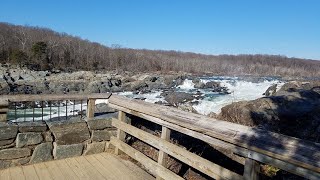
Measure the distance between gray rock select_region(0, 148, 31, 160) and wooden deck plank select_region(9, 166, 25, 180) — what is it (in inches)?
7.2

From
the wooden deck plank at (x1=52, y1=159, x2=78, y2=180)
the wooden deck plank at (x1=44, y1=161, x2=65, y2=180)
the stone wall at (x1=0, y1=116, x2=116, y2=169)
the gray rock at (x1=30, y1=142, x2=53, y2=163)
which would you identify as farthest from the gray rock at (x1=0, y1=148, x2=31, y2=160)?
the wooden deck plank at (x1=52, y1=159, x2=78, y2=180)

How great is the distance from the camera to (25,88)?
27031 mm

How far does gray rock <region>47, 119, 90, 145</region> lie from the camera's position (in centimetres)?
549

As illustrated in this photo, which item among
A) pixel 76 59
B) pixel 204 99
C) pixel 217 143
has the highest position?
pixel 217 143

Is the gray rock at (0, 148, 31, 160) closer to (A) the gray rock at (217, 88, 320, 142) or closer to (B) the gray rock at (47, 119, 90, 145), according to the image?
(B) the gray rock at (47, 119, 90, 145)

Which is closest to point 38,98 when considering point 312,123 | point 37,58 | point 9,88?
point 312,123

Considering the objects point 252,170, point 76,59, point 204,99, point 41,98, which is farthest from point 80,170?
point 76,59

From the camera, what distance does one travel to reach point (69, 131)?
564 cm

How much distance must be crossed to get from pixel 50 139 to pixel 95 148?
2.76 ft

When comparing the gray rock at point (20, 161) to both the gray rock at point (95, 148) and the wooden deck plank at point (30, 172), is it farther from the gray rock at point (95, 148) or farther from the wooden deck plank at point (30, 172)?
the gray rock at point (95, 148)

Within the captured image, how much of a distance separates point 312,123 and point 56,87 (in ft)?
81.0

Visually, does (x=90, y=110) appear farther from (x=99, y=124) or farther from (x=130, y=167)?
(x=130, y=167)

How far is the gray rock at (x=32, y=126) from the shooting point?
16.9ft

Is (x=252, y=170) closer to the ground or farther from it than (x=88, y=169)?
farther from it
